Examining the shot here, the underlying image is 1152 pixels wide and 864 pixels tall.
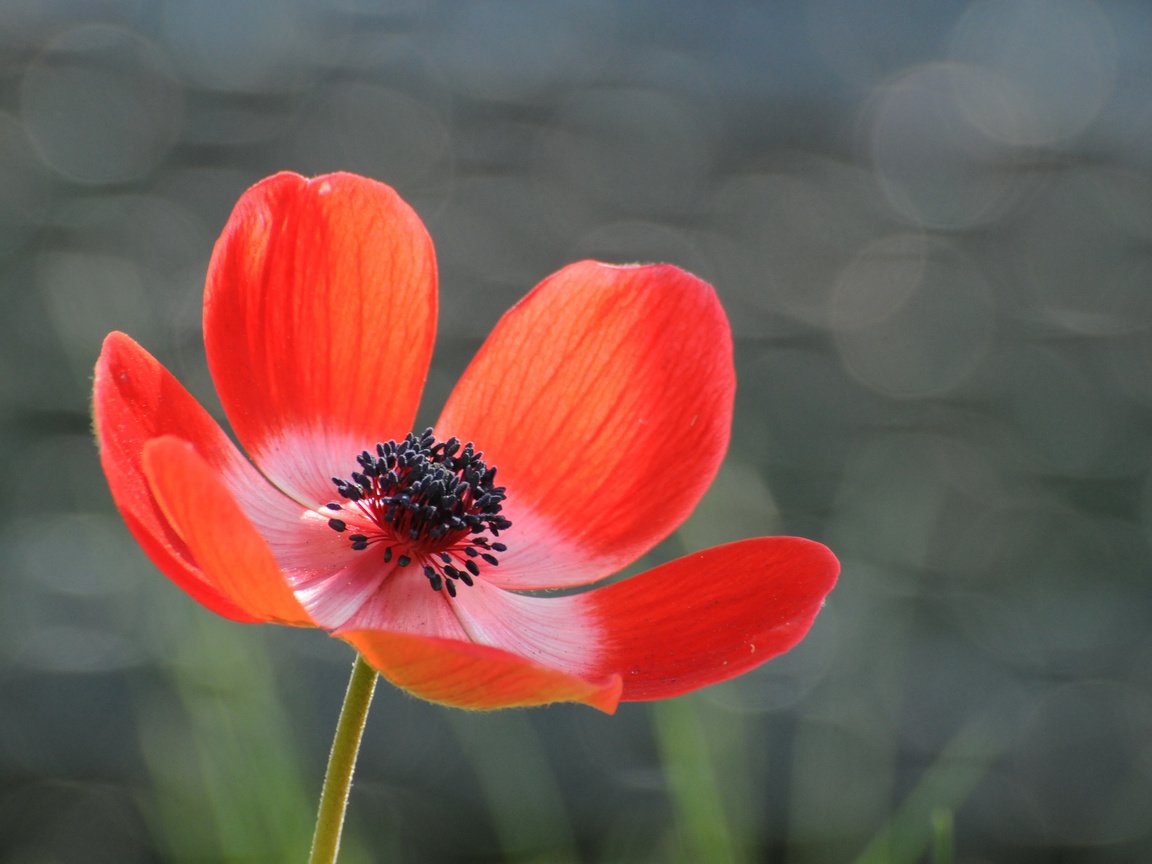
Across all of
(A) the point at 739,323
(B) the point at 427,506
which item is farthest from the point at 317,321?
(A) the point at 739,323

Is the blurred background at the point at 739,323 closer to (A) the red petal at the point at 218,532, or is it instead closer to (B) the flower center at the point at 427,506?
(B) the flower center at the point at 427,506

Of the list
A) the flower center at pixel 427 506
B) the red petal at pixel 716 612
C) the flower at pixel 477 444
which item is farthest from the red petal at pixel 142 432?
the red petal at pixel 716 612

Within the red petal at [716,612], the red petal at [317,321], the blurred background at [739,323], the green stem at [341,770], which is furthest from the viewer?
the blurred background at [739,323]

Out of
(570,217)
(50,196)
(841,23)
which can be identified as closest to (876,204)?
(841,23)

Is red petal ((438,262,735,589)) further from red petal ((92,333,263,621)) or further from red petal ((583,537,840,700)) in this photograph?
red petal ((92,333,263,621))

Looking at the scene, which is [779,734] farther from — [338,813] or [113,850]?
[338,813]

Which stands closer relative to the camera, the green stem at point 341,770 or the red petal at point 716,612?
the green stem at point 341,770
